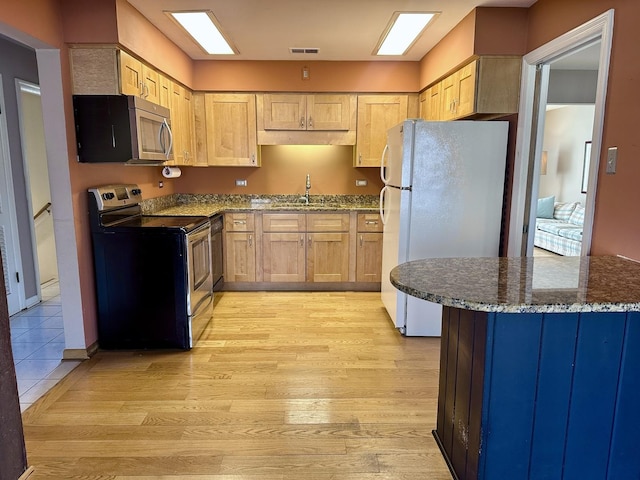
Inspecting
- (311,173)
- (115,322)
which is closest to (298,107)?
(311,173)

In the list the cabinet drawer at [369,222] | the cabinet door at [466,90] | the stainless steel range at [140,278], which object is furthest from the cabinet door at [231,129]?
the cabinet door at [466,90]

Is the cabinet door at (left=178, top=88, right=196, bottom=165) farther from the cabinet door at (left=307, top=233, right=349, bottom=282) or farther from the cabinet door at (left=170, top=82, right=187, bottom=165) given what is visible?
the cabinet door at (left=307, top=233, right=349, bottom=282)

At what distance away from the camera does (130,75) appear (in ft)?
9.50

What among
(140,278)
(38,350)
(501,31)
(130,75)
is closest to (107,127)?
(130,75)

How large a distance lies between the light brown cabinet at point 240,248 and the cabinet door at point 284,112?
1.02 metres

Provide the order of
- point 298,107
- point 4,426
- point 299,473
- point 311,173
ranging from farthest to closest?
point 311,173 < point 298,107 < point 299,473 < point 4,426

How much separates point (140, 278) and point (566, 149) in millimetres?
6945

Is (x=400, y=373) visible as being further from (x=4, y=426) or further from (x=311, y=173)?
(x=311, y=173)

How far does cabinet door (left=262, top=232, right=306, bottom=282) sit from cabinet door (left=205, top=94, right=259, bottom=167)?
2.86 ft

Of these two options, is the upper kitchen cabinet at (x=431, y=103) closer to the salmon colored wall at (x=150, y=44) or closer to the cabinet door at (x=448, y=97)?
the cabinet door at (x=448, y=97)

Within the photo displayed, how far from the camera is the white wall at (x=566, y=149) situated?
6625 millimetres

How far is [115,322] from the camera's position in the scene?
9.87 feet

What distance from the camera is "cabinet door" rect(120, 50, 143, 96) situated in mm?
2775

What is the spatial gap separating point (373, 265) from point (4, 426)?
11.0 feet
